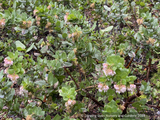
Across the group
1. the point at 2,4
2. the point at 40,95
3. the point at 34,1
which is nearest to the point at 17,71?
the point at 40,95

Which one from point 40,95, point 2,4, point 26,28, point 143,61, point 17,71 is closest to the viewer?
point 17,71

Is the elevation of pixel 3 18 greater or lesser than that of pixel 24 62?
greater

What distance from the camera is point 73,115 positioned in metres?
0.99

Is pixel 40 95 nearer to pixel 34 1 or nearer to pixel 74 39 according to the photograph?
pixel 74 39

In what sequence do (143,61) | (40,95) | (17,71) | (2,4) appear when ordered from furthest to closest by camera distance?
(143,61), (2,4), (40,95), (17,71)

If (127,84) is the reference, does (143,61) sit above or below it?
below

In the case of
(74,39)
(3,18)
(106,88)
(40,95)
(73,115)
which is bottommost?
(73,115)

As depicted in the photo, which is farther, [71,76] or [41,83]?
[71,76]

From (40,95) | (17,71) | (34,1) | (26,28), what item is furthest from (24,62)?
(34,1)

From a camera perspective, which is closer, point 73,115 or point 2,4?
point 73,115

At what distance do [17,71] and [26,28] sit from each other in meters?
0.48

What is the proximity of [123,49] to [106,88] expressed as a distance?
584 mm

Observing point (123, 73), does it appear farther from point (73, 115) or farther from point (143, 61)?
point (143, 61)

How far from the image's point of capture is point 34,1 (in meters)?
1.77
